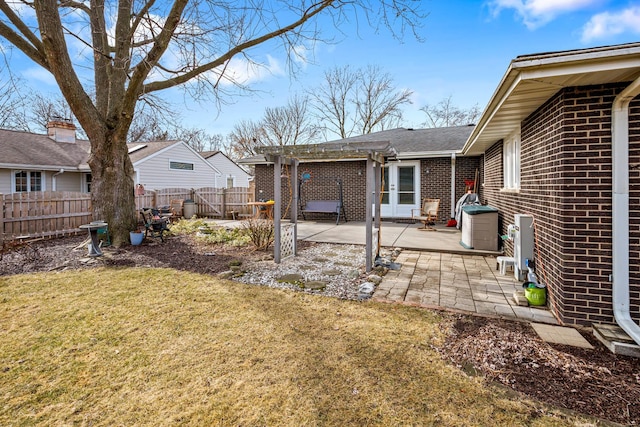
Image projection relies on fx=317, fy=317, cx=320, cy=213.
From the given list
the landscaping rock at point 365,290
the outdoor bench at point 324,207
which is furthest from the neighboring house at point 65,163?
the landscaping rock at point 365,290

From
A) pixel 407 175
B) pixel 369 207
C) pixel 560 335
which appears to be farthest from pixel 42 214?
pixel 560 335

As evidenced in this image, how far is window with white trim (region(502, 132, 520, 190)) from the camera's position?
546cm

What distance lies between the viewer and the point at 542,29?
25.8 feet

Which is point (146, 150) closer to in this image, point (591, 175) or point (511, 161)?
point (511, 161)

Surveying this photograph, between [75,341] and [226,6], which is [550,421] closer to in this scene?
[75,341]

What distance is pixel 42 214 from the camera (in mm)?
8516

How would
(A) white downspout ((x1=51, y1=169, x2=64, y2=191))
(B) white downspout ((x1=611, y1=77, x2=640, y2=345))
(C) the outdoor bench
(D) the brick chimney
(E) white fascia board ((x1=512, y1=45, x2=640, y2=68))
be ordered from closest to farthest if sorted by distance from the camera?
1. (E) white fascia board ((x1=512, y1=45, x2=640, y2=68))
2. (B) white downspout ((x1=611, y1=77, x2=640, y2=345))
3. (C) the outdoor bench
4. (A) white downspout ((x1=51, y1=169, x2=64, y2=191))
5. (D) the brick chimney

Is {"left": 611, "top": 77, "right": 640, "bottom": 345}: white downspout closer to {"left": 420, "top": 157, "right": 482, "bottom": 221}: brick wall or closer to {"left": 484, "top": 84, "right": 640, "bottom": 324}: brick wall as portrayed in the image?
{"left": 484, "top": 84, "right": 640, "bottom": 324}: brick wall

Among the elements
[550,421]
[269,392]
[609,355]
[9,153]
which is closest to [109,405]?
[269,392]

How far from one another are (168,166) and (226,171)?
7.87 m

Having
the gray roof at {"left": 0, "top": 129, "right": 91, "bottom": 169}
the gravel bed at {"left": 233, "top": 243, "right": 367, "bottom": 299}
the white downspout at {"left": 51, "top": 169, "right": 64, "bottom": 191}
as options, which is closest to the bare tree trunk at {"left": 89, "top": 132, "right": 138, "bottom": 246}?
the gravel bed at {"left": 233, "top": 243, "right": 367, "bottom": 299}

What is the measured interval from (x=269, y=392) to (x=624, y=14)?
25.8 ft

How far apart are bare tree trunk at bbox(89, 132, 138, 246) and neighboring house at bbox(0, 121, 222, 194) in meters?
8.10

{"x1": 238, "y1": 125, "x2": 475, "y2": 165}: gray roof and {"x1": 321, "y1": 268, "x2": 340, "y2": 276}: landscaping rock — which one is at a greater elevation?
{"x1": 238, "y1": 125, "x2": 475, "y2": 165}: gray roof
